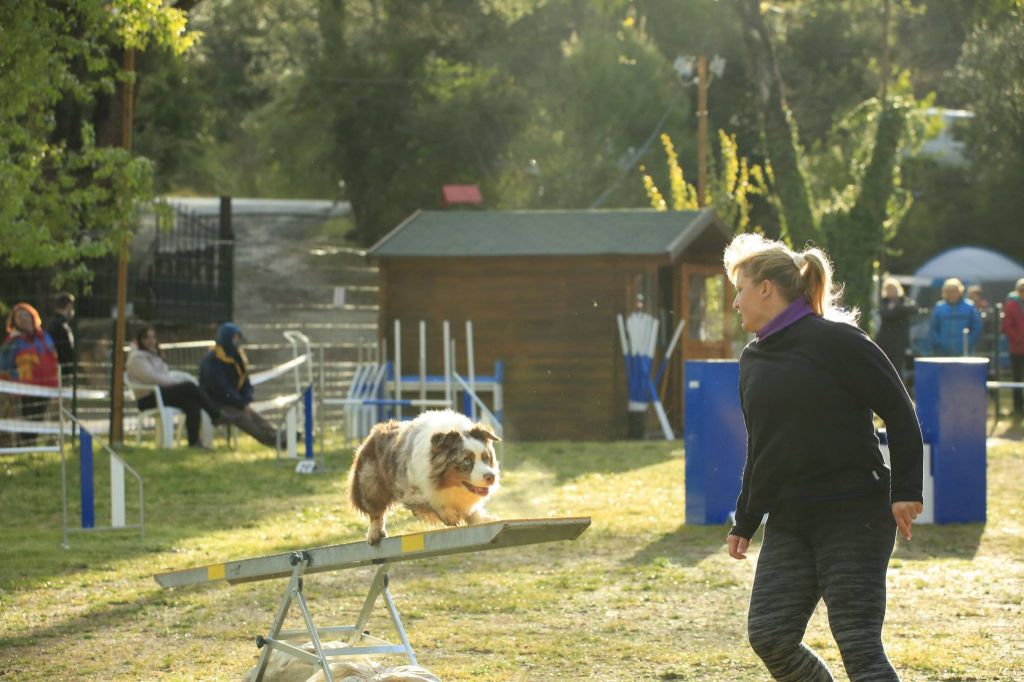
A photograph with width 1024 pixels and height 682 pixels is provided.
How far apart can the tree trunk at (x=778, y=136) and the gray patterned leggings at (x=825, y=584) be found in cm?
2446

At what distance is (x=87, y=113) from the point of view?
22.3 metres

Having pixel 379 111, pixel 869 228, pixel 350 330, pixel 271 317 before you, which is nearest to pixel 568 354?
pixel 869 228

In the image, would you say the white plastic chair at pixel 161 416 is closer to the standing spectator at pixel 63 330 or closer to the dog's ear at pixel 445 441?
the standing spectator at pixel 63 330

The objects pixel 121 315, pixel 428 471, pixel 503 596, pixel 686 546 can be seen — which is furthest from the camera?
pixel 121 315

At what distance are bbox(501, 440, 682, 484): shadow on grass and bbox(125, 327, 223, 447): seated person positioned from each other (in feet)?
12.6

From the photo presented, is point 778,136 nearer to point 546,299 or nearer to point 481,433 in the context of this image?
point 546,299

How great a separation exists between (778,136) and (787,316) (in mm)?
25421

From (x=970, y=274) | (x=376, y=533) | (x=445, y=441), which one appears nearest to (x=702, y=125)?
(x=970, y=274)

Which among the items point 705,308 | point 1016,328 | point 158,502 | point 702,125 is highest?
point 702,125

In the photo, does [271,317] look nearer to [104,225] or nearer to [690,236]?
[690,236]

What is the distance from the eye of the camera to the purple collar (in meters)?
5.12

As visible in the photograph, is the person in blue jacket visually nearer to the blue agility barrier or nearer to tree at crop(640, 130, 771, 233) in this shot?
tree at crop(640, 130, 771, 233)

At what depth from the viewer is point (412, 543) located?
213 inches

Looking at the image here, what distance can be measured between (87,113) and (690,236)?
8.76 metres
